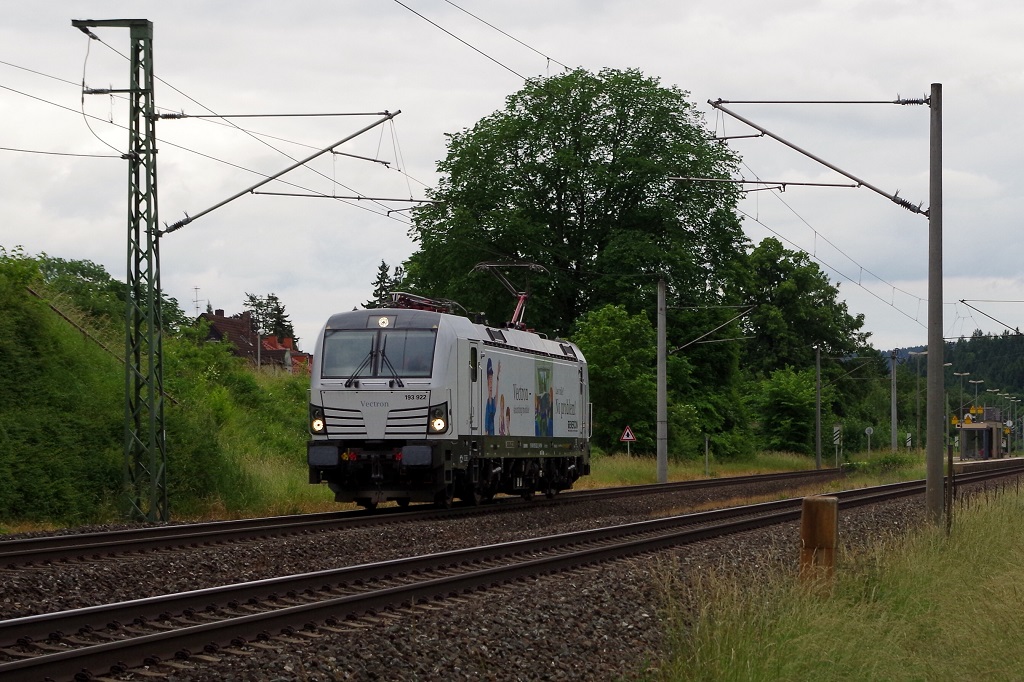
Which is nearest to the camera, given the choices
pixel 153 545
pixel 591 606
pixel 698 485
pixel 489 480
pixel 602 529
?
pixel 591 606

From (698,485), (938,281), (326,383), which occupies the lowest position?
(698,485)

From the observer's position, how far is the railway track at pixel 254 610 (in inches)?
347

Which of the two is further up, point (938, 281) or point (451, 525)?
point (938, 281)

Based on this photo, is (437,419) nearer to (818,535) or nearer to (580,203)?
(818,535)

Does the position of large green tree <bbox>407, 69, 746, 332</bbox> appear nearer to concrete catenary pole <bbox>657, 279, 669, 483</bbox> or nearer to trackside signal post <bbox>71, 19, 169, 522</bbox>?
concrete catenary pole <bbox>657, 279, 669, 483</bbox>

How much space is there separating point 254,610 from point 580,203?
42.6m

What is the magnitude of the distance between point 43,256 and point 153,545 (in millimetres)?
12190

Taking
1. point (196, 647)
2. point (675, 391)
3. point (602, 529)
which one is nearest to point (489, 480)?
point (602, 529)

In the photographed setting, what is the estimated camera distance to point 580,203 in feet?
174

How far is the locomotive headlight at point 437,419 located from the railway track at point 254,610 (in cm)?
471

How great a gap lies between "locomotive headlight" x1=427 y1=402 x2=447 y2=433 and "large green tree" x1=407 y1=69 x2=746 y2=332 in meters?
27.9

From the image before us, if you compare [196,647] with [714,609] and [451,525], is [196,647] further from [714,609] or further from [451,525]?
[451,525]

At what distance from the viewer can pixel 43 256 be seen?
2609 cm

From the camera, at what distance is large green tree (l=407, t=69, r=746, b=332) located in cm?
5053
